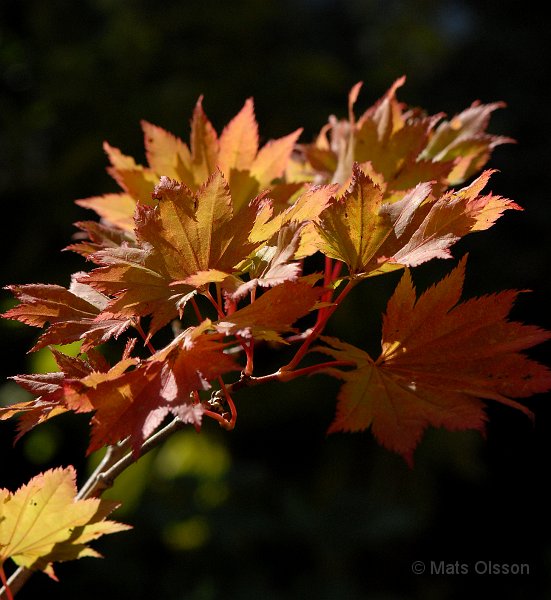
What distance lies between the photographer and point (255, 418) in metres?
2.51

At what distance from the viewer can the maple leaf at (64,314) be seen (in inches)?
18.0

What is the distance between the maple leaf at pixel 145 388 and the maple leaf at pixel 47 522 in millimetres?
79

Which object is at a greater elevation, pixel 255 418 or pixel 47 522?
pixel 47 522

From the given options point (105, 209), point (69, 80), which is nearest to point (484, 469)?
point (69, 80)

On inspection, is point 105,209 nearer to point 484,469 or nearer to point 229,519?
point 229,519

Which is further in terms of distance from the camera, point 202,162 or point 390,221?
point 202,162

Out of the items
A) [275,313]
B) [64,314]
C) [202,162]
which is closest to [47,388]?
[64,314]

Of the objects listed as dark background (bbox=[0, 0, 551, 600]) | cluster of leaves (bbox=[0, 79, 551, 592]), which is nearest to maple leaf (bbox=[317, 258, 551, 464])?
cluster of leaves (bbox=[0, 79, 551, 592])

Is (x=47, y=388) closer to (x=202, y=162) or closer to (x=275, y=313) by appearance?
(x=275, y=313)

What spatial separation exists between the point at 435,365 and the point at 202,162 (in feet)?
0.93

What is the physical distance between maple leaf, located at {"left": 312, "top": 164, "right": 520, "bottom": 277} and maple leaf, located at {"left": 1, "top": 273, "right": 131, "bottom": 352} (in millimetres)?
148

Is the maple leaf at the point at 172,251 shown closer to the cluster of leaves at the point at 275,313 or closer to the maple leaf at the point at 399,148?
the cluster of leaves at the point at 275,313

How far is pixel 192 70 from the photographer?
9.14ft

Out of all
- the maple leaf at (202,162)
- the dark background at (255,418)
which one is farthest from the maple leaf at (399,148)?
the dark background at (255,418)
